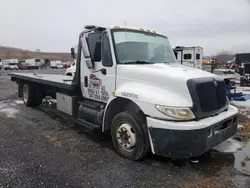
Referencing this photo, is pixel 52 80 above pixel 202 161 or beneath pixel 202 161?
above

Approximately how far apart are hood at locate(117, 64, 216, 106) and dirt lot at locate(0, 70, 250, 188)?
3.88ft

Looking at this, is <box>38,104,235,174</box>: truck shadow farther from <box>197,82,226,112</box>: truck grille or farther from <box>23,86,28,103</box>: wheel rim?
<box>23,86,28,103</box>: wheel rim

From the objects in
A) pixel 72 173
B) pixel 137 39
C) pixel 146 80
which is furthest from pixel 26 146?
pixel 137 39

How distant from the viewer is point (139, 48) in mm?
4828

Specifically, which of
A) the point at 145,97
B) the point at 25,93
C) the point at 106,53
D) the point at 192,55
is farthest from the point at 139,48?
the point at 192,55

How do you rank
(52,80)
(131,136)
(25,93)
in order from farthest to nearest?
(25,93)
(52,80)
(131,136)

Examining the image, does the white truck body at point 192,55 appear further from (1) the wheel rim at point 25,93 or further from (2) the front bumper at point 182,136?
(2) the front bumper at point 182,136

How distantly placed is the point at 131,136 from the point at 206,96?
144cm

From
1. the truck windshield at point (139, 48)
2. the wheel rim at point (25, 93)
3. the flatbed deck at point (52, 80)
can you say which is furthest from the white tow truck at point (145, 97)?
the wheel rim at point (25, 93)

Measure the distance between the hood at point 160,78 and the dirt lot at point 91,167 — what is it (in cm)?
118

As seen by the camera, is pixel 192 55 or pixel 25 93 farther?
pixel 192 55

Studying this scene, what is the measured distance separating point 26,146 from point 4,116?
3084 mm

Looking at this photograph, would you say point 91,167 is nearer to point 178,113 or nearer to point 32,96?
point 178,113

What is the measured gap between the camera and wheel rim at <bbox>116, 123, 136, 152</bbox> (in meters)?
4.14
